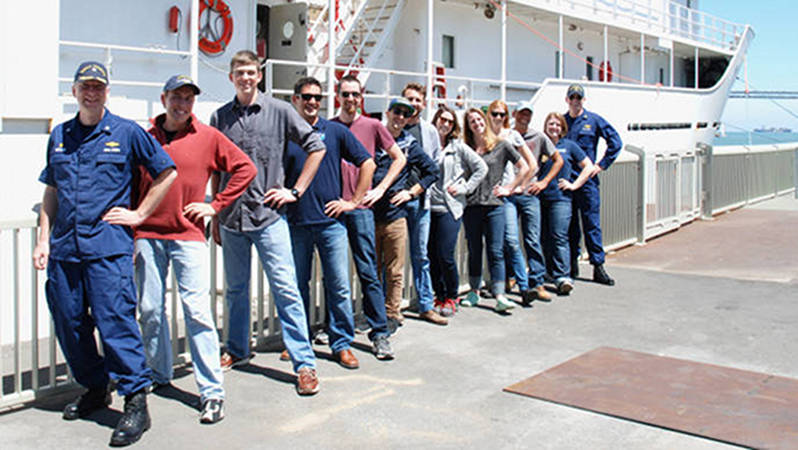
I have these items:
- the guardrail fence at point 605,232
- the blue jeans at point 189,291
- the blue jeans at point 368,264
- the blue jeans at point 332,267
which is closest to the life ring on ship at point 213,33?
the guardrail fence at point 605,232

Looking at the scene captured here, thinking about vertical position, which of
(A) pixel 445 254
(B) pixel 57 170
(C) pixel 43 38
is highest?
(C) pixel 43 38

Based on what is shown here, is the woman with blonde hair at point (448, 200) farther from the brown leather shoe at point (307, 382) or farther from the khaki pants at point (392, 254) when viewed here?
the brown leather shoe at point (307, 382)

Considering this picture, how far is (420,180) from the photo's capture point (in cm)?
604

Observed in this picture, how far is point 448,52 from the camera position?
18125 mm

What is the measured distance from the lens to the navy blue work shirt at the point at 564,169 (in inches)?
306

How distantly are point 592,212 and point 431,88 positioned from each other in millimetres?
8110

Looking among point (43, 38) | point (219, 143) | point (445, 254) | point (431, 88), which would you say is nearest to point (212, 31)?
point (431, 88)

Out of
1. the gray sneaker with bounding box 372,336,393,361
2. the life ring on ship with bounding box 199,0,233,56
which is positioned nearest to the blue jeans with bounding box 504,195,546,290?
the gray sneaker with bounding box 372,336,393,361

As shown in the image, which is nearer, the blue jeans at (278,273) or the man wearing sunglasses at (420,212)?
the blue jeans at (278,273)

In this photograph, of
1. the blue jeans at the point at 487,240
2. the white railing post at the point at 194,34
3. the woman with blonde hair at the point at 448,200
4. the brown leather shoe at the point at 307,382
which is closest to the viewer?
the brown leather shoe at the point at 307,382

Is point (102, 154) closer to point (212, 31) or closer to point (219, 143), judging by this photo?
point (219, 143)

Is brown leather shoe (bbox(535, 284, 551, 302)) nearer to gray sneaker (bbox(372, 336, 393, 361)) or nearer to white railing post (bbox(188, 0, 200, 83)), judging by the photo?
gray sneaker (bbox(372, 336, 393, 361))

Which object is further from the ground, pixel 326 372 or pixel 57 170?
pixel 57 170

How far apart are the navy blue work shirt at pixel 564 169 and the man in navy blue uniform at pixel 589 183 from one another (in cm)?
25
